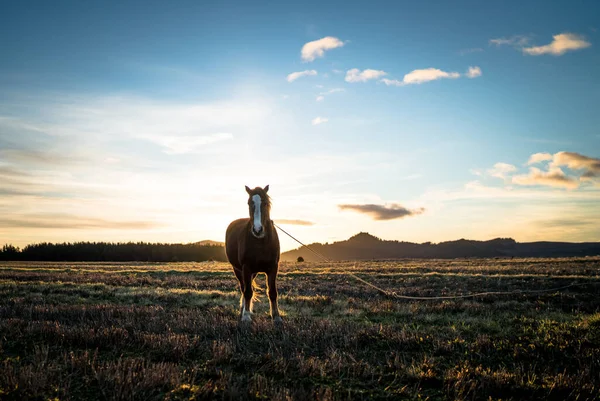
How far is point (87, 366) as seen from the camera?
4.93 metres

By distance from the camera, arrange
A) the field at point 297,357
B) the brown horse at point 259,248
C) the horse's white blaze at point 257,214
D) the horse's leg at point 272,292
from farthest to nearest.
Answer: the horse's leg at point 272,292
the brown horse at point 259,248
the horse's white blaze at point 257,214
the field at point 297,357

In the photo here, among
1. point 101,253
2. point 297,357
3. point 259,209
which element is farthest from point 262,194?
point 101,253

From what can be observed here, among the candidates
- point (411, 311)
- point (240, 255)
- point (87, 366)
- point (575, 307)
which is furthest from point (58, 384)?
point (575, 307)

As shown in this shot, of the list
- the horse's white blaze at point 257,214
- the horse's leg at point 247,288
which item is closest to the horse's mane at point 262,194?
the horse's white blaze at point 257,214

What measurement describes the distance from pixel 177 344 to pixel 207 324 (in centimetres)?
193

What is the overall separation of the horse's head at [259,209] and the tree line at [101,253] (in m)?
104

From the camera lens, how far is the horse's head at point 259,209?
8266mm

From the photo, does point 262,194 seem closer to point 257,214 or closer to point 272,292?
point 257,214

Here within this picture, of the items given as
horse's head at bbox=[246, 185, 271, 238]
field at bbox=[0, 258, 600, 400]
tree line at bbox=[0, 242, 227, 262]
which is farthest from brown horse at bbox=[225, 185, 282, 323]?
tree line at bbox=[0, 242, 227, 262]

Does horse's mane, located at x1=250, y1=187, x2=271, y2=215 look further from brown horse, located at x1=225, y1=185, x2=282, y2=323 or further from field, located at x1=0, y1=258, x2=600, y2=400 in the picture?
field, located at x1=0, y1=258, x2=600, y2=400

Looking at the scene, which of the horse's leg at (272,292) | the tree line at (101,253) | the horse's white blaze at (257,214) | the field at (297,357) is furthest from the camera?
the tree line at (101,253)

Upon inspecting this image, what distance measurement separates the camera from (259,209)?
8.37 metres

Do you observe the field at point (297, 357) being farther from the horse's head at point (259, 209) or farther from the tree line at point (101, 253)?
the tree line at point (101, 253)

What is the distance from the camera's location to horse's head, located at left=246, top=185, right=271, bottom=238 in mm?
8266
